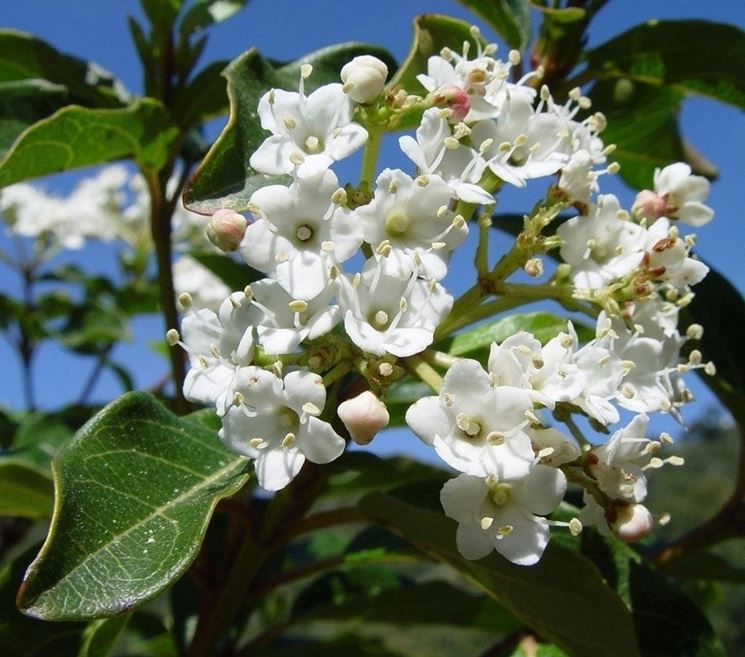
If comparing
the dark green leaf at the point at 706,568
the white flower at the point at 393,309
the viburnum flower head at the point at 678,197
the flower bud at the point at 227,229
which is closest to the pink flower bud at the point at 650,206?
the viburnum flower head at the point at 678,197

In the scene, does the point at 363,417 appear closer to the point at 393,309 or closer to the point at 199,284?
the point at 393,309

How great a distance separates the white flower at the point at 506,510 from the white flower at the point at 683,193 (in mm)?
563

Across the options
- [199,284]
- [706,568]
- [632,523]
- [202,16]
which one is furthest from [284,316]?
[199,284]

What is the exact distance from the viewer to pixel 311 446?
44.7 inches

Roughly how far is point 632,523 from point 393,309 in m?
0.43

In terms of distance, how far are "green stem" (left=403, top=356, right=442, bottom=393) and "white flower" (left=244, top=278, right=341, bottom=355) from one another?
0.16 m

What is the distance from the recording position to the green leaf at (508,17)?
71.8 inches

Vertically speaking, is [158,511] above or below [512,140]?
below

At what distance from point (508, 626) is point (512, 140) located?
4.15 ft

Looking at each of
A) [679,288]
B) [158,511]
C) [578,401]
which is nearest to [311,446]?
[158,511]

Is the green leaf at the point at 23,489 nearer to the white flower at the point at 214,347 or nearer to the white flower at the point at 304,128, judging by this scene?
the white flower at the point at 214,347

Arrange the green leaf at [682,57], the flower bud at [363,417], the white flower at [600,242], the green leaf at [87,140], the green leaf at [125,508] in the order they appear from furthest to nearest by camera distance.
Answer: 1. the green leaf at [682,57]
2. the green leaf at [87,140]
3. the white flower at [600,242]
4. the flower bud at [363,417]
5. the green leaf at [125,508]

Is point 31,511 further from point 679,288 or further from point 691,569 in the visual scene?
point 691,569

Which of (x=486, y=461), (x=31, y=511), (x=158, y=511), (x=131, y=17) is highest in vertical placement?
(x=131, y=17)
